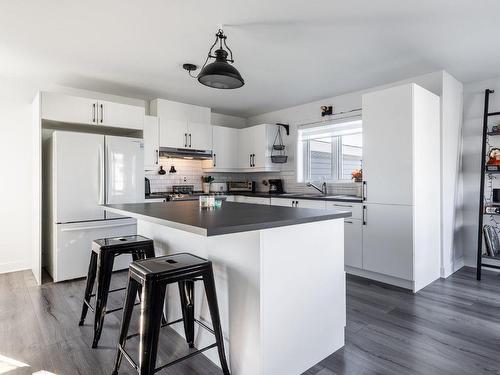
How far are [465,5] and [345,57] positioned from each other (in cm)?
111

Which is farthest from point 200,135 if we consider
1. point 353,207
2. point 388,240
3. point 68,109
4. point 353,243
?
point 388,240

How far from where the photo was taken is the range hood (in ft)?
15.2

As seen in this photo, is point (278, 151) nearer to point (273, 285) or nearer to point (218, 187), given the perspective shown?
point (218, 187)

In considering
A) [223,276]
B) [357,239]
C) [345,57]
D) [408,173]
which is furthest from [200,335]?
[345,57]

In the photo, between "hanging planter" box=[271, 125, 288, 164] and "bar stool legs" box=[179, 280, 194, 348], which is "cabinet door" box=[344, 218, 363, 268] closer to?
"hanging planter" box=[271, 125, 288, 164]

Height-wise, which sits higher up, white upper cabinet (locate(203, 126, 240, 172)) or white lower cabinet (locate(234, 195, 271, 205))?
white upper cabinet (locate(203, 126, 240, 172))

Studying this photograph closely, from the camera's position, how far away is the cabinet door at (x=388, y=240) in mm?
3141

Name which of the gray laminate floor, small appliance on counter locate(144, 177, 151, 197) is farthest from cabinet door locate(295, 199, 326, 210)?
small appliance on counter locate(144, 177, 151, 197)

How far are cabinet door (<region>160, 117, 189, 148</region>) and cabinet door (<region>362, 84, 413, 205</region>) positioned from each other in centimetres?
264

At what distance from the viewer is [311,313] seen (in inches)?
74.9

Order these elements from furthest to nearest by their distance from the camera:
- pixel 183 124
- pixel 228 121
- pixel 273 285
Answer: pixel 228 121
pixel 183 124
pixel 273 285

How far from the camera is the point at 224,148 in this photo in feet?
17.7

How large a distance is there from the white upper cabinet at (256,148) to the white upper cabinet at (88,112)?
1929 millimetres

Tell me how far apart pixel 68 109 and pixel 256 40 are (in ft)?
7.67
